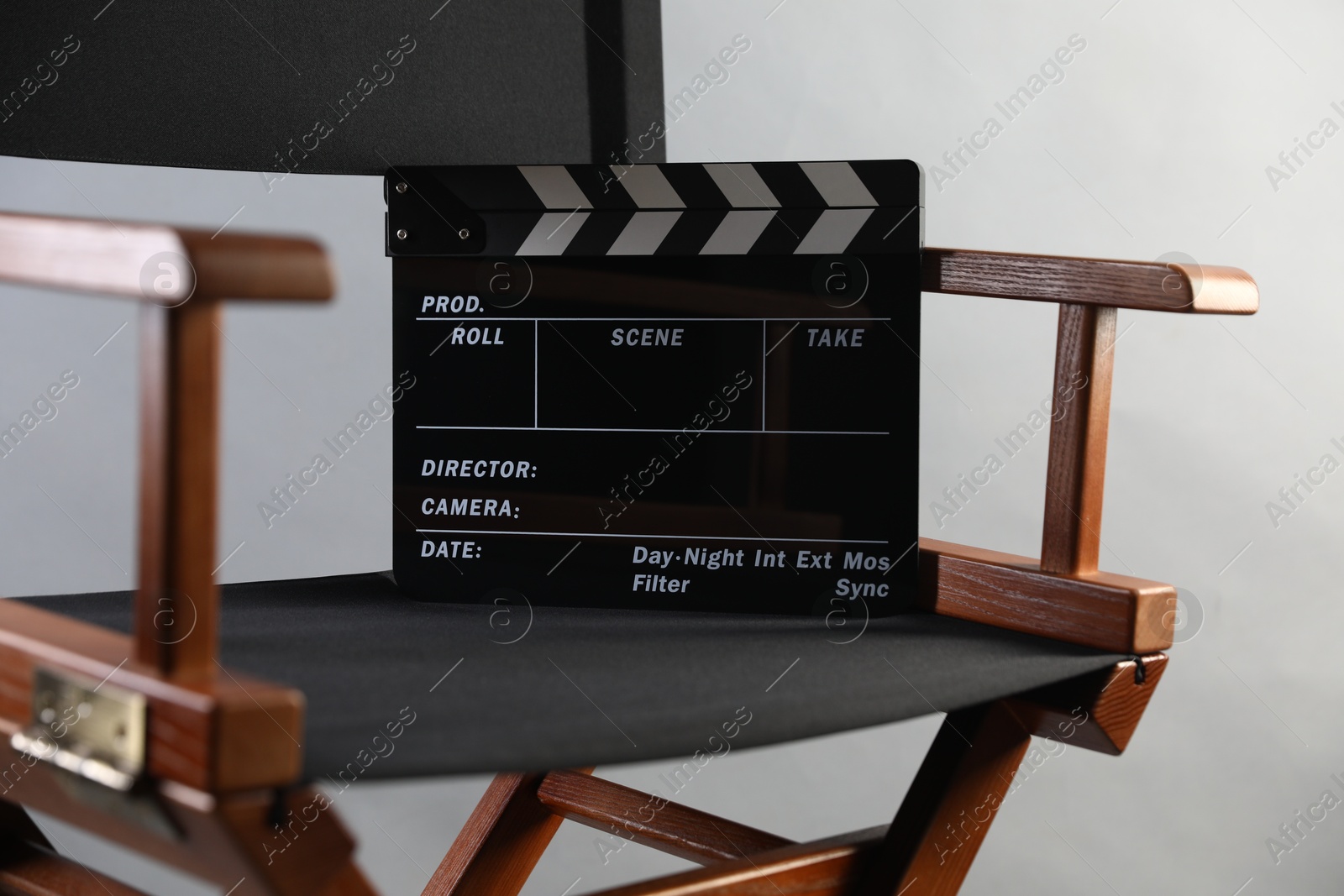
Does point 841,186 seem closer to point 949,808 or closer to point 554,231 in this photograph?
point 554,231

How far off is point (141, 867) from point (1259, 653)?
1814 mm

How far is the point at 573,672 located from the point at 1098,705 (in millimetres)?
414

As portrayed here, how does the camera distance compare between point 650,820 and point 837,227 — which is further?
point 650,820

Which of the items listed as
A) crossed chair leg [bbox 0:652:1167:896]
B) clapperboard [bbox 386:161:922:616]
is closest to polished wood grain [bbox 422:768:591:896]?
crossed chair leg [bbox 0:652:1167:896]

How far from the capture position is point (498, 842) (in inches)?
55.7

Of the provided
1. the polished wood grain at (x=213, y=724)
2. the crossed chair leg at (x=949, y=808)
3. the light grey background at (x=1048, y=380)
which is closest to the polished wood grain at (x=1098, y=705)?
the crossed chair leg at (x=949, y=808)

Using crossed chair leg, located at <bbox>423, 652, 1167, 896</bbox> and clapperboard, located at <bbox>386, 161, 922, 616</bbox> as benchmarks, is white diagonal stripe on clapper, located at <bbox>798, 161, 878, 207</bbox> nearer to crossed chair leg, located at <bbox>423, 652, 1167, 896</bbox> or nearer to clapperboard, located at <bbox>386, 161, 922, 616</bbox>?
clapperboard, located at <bbox>386, 161, 922, 616</bbox>

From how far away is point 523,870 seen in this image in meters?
1.45

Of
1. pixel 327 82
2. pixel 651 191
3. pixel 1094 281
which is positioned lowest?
pixel 1094 281

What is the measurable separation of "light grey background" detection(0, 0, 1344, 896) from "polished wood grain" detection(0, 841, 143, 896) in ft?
3.17

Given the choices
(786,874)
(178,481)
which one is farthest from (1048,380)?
(178,481)

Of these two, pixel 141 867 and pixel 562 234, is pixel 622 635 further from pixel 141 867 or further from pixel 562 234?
pixel 141 867

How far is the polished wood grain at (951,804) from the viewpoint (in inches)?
41.5

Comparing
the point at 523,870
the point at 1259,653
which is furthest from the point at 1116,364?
the point at 523,870
